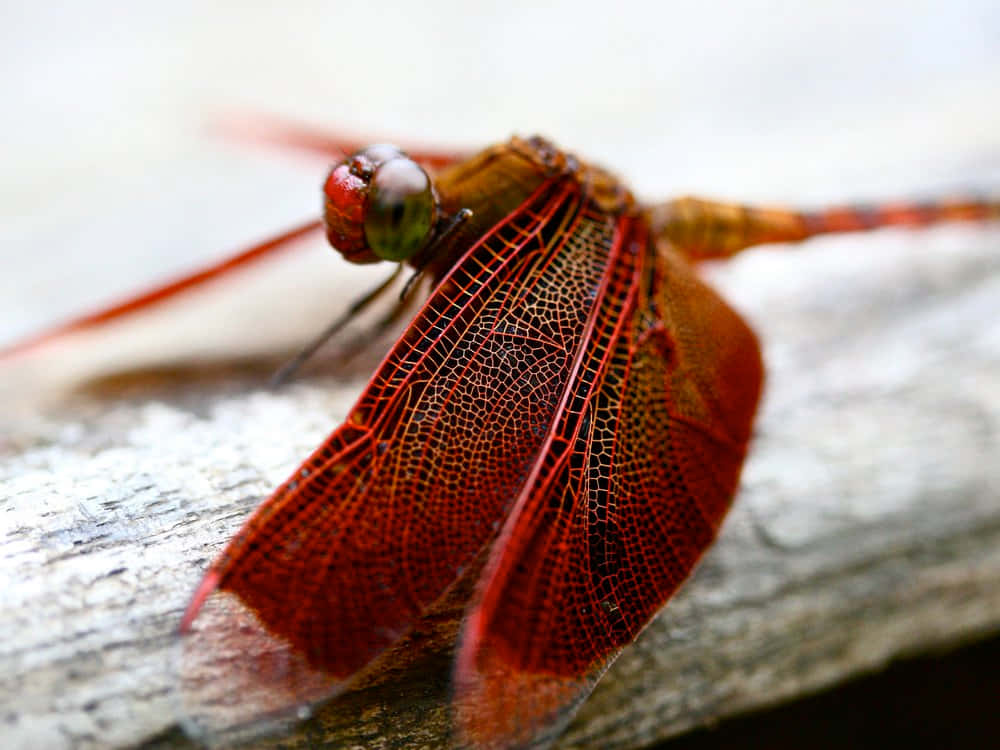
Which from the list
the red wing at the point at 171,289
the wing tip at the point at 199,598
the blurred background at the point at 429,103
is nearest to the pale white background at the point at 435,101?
the blurred background at the point at 429,103

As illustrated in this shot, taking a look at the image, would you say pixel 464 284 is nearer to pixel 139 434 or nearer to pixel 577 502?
pixel 577 502

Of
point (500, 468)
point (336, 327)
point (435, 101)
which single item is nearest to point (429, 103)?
point (435, 101)

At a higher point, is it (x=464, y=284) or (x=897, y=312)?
(x=464, y=284)

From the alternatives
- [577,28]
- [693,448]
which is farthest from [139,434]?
[577,28]

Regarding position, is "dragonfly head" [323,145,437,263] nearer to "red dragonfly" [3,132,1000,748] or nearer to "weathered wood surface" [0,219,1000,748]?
"red dragonfly" [3,132,1000,748]

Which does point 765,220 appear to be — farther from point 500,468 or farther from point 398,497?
point 398,497

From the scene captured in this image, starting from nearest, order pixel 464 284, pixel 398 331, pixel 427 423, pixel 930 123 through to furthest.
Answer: pixel 427 423
pixel 464 284
pixel 398 331
pixel 930 123

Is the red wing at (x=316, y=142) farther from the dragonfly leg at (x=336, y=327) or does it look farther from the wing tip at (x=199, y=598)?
the wing tip at (x=199, y=598)
